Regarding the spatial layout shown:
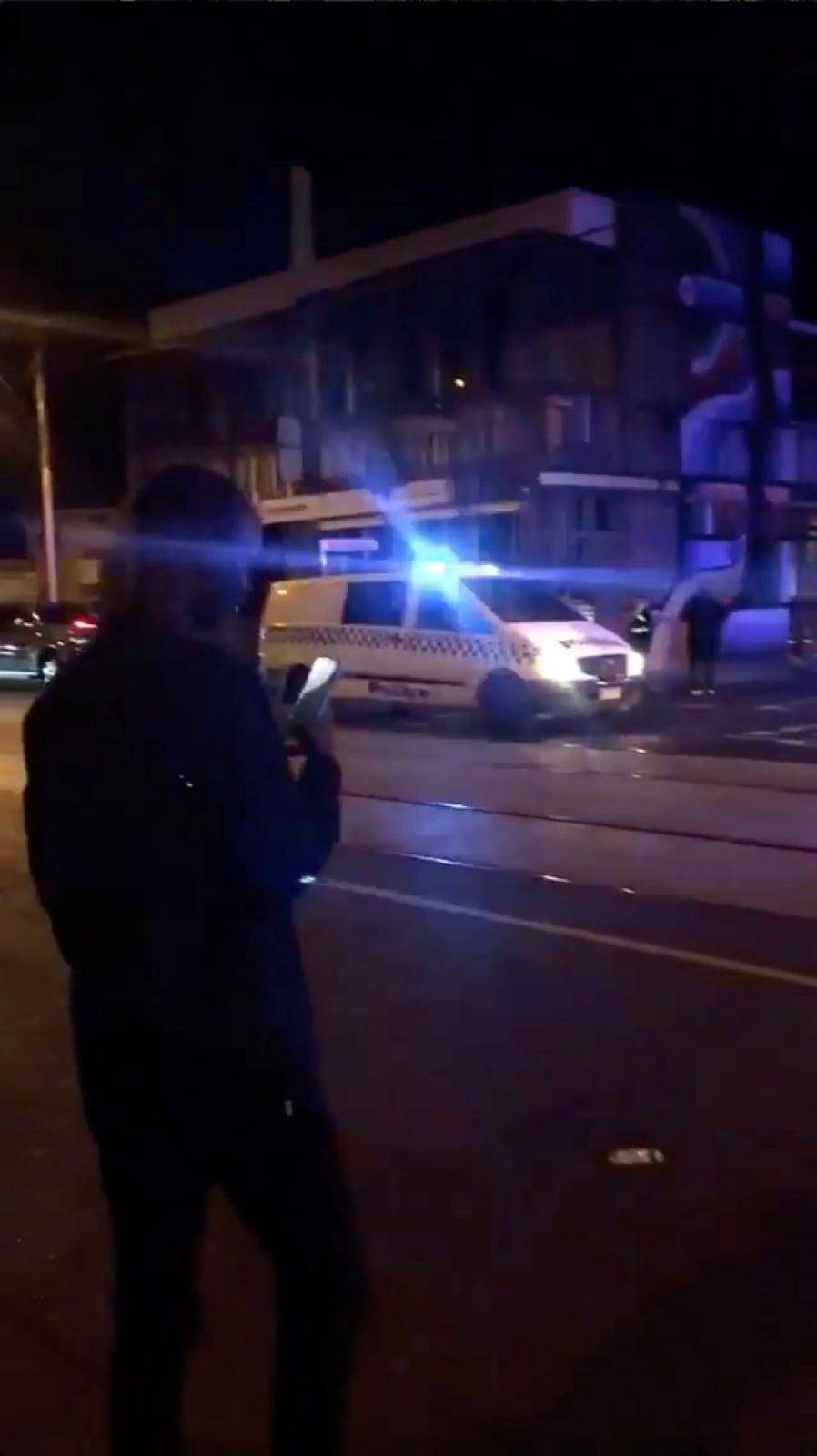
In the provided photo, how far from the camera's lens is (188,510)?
2.69 metres

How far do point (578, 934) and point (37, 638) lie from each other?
22.2 meters

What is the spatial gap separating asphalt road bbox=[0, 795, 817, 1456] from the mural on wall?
2382cm

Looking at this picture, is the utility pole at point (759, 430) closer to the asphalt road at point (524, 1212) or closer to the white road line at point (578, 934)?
the white road line at point (578, 934)

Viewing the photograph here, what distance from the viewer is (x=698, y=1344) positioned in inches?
147

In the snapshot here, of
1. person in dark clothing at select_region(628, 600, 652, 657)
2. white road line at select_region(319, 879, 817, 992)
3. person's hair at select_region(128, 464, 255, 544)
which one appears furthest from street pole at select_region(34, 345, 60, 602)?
person's hair at select_region(128, 464, 255, 544)

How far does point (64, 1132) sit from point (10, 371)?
37016mm

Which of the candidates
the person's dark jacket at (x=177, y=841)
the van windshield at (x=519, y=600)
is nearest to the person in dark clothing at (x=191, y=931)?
the person's dark jacket at (x=177, y=841)

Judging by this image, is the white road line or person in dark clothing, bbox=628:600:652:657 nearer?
the white road line

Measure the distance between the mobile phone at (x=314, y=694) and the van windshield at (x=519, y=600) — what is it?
15245 mm

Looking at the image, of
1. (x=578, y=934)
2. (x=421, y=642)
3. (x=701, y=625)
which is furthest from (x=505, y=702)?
(x=578, y=934)

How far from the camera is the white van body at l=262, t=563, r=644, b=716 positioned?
17.7 m

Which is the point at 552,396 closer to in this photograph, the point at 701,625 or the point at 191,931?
the point at 701,625

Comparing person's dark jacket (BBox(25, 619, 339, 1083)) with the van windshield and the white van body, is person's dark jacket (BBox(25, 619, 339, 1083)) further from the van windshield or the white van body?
the van windshield

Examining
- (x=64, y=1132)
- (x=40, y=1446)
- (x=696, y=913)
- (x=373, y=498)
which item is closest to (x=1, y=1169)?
(x=64, y=1132)
